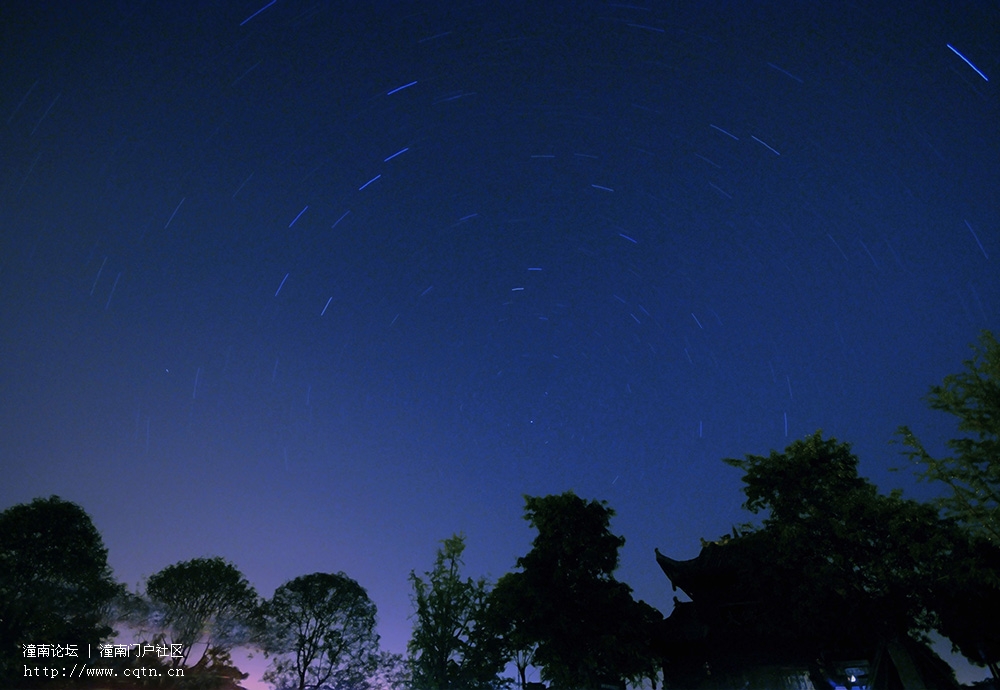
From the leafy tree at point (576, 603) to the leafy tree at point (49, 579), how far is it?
2539 centimetres

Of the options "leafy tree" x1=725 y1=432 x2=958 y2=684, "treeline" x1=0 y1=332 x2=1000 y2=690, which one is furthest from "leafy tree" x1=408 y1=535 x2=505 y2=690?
"leafy tree" x1=725 y1=432 x2=958 y2=684

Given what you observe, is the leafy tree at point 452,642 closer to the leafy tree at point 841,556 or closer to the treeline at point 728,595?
the treeline at point 728,595

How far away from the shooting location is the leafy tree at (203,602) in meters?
38.8

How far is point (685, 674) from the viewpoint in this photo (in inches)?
1027

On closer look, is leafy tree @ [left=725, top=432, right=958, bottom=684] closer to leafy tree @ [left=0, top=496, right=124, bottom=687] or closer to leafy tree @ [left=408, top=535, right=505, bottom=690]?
leafy tree @ [left=408, top=535, right=505, bottom=690]

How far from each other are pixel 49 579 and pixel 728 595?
38814 millimetres

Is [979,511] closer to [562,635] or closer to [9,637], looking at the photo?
[562,635]

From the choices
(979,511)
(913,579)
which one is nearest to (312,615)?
(913,579)

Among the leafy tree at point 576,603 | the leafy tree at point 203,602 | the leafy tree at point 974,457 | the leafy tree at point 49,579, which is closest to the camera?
the leafy tree at point 974,457

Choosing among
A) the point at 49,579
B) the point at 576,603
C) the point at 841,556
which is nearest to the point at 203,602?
the point at 49,579

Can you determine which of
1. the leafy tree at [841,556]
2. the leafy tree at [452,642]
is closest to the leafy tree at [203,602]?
the leafy tree at [452,642]

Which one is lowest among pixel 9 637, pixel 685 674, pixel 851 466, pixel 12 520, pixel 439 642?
pixel 685 674

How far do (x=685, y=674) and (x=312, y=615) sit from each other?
31.6 metres

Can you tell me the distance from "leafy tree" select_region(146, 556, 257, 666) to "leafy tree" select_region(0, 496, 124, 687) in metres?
6.67
